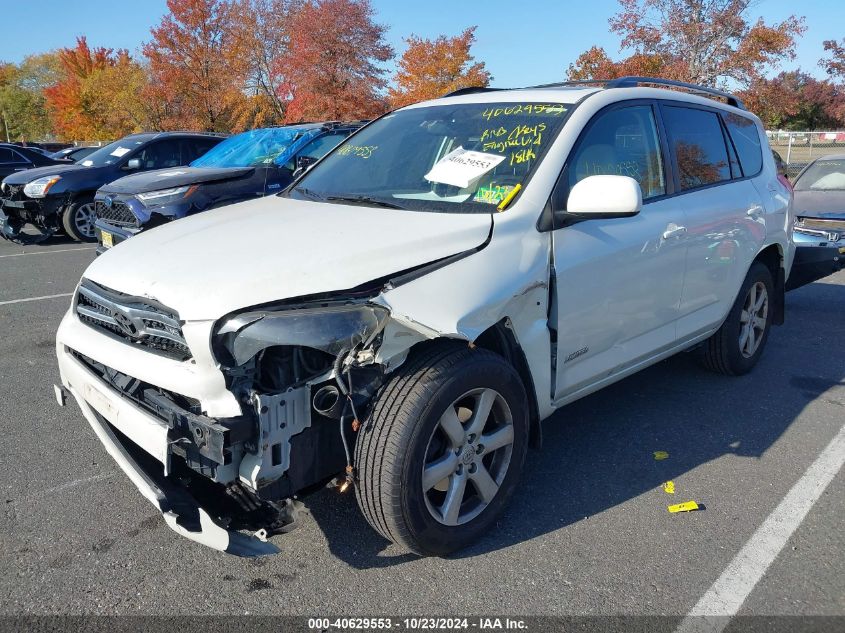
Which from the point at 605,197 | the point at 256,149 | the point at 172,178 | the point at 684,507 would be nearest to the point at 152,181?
the point at 172,178

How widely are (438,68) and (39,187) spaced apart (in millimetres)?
17595

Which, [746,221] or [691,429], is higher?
[746,221]

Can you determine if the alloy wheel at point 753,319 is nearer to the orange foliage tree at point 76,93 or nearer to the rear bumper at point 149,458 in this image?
the rear bumper at point 149,458

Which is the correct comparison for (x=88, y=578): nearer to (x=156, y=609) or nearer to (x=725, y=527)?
(x=156, y=609)

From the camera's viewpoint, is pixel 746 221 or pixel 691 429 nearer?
pixel 691 429

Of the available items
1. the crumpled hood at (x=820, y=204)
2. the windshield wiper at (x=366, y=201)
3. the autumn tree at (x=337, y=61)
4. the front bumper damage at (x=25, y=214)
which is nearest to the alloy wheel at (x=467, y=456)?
the windshield wiper at (x=366, y=201)

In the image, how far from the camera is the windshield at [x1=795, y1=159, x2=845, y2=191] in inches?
340

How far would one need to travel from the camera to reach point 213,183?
23.5 ft

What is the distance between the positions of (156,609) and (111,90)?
1457 inches

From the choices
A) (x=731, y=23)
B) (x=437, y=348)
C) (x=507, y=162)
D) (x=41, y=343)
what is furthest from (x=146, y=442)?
(x=731, y=23)

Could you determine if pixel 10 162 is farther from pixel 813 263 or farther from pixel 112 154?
pixel 813 263

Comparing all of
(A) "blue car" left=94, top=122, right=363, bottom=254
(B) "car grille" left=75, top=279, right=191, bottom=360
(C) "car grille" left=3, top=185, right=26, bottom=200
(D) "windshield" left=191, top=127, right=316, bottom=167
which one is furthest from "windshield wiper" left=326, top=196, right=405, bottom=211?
(C) "car grille" left=3, top=185, right=26, bottom=200

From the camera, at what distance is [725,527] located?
9.94 feet

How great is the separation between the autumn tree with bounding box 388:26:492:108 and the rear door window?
2143 centimetres
